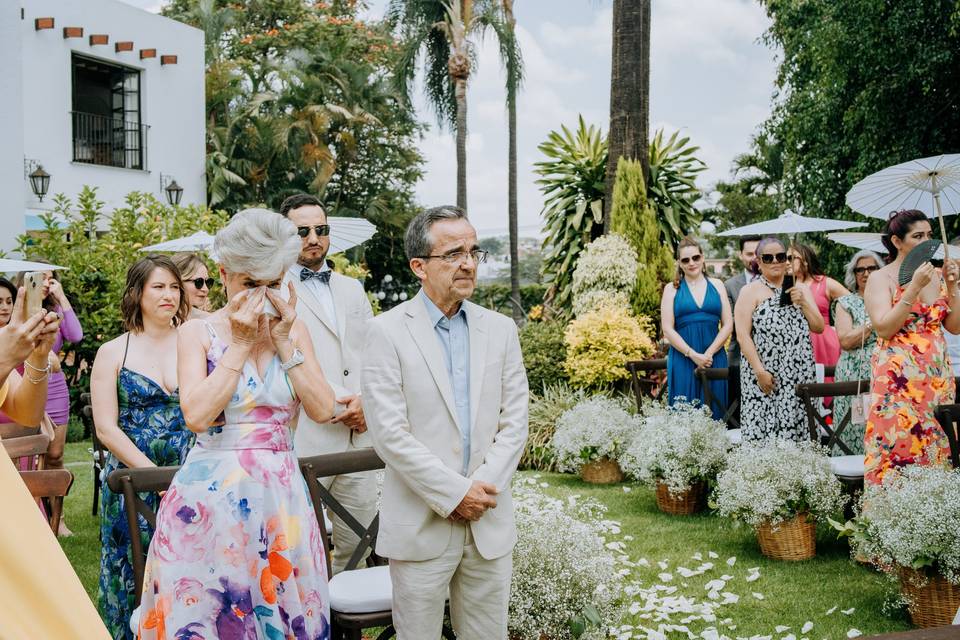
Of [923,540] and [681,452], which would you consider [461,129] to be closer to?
[681,452]

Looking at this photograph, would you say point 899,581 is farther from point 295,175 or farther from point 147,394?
point 295,175

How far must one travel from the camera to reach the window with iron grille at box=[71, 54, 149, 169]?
70.7 ft

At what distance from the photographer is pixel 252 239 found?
10.3ft

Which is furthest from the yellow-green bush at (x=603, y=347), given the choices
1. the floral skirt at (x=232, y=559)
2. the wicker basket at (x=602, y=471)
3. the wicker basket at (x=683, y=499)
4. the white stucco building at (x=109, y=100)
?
the white stucco building at (x=109, y=100)

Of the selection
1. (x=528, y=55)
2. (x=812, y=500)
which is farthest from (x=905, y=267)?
(x=528, y=55)

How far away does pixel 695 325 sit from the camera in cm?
884

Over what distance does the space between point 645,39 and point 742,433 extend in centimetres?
666

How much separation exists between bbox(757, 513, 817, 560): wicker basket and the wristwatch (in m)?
4.02

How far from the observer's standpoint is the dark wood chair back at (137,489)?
3514 mm

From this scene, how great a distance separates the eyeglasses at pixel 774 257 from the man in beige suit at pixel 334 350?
12.7 feet

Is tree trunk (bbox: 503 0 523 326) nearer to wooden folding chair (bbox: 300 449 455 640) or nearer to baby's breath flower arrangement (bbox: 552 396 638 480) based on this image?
baby's breath flower arrangement (bbox: 552 396 638 480)

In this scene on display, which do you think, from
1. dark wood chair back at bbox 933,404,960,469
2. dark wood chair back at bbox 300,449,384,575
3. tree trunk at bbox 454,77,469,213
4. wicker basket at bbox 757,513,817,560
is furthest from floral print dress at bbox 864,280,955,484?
tree trunk at bbox 454,77,469,213

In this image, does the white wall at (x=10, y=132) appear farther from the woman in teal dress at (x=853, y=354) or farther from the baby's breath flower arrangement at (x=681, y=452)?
the woman in teal dress at (x=853, y=354)

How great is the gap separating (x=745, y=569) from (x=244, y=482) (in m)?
4.04
